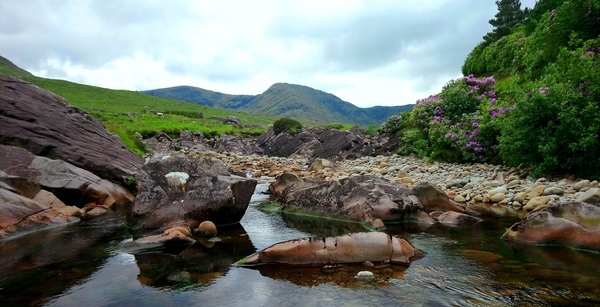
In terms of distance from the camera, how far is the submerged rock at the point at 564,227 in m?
7.99

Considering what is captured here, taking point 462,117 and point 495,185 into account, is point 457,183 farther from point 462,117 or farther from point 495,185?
point 462,117

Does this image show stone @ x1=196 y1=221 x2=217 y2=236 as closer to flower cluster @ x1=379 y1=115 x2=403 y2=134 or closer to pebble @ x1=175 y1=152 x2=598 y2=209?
pebble @ x1=175 y1=152 x2=598 y2=209

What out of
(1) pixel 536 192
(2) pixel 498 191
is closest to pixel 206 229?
(2) pixel 498 191

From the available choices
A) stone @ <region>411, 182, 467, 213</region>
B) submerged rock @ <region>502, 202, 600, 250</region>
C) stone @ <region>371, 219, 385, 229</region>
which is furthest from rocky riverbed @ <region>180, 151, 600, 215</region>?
stone @ <region>371, 219, 385, 229</region>

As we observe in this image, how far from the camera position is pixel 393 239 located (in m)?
7.82

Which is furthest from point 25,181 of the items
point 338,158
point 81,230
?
point 338,158

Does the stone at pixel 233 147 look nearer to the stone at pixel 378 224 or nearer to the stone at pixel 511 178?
the stone at pixel 511 178

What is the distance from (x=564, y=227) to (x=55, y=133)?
17.9m

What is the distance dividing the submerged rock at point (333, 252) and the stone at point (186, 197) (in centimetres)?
368

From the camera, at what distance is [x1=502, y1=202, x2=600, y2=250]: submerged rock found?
26.2 feet

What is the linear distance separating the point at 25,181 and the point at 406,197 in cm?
1141

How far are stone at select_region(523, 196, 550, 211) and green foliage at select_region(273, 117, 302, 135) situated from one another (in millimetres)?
33563

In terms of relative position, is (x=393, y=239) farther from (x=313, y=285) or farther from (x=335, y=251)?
(x=313, y=285)

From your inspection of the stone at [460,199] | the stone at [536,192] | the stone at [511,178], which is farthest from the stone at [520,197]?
the stone at [511,178]
